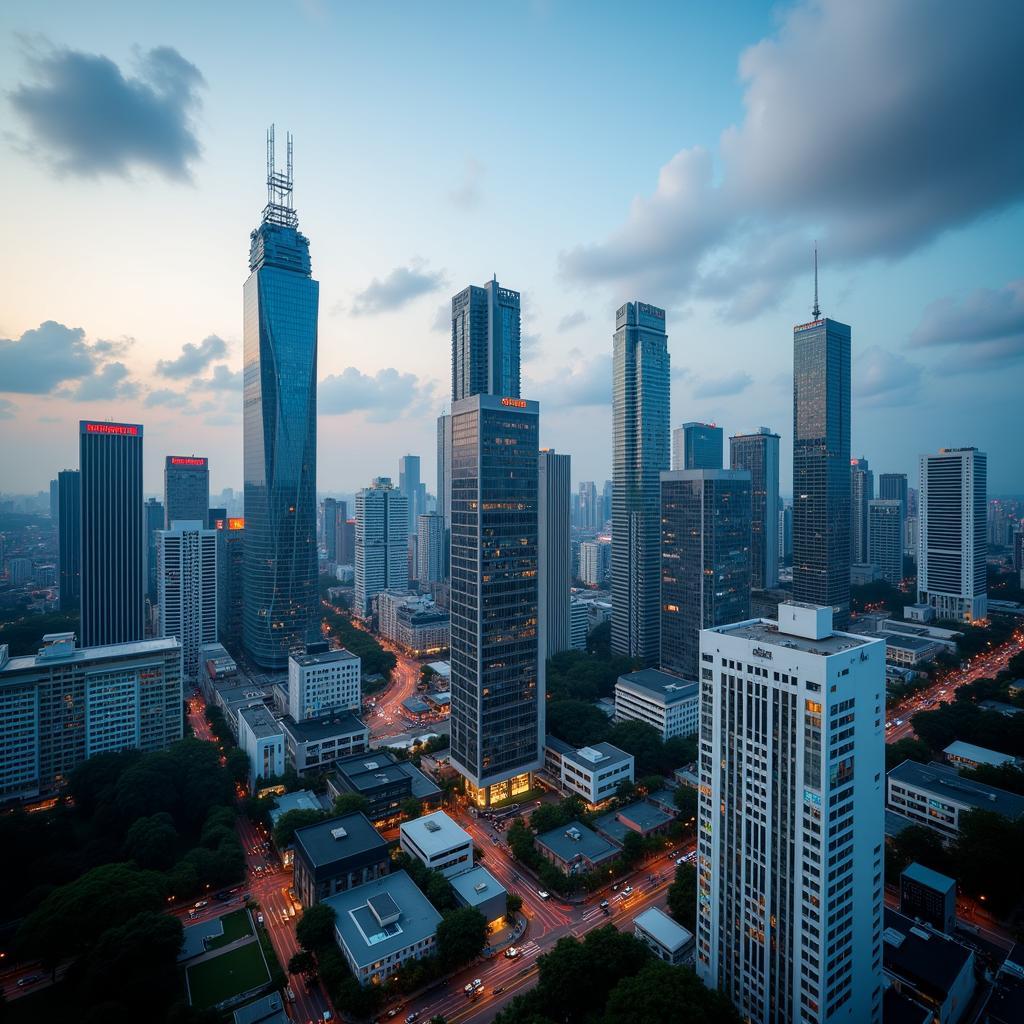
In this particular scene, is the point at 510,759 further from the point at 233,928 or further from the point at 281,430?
the point at 281,430

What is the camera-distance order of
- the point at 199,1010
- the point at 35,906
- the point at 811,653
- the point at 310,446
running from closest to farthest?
the point at 811,653, the point at 199,1010, the point at 35,906, the point at 310,446

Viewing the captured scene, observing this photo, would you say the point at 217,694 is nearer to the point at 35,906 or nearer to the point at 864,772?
the point at 35,906

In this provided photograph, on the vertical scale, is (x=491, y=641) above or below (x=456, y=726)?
above

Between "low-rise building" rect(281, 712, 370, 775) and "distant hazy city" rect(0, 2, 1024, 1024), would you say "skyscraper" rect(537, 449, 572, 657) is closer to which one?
"distant hazy city" rect(0, 2, 1024, 1024)

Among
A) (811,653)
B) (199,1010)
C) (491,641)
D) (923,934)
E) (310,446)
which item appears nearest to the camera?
(811,653)

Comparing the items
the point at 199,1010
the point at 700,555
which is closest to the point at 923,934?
the point at 199,1010

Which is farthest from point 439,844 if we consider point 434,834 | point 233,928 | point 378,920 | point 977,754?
point 977,754

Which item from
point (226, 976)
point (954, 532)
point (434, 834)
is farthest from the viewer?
point (954, 532)
